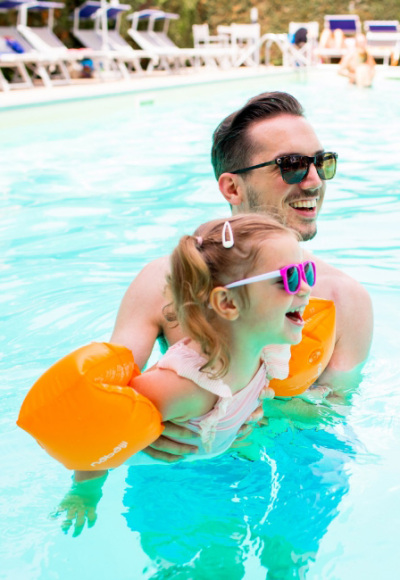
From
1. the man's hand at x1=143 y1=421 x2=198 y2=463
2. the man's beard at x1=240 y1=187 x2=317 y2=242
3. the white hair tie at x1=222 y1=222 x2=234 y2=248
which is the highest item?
the white hair tie at x1=222 y1=222 x2=234 y2=248

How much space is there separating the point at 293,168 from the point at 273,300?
809 mm

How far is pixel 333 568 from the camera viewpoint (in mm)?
2119

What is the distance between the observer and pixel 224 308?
6.54ft

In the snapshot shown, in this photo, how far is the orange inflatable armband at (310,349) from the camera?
95.6 inches

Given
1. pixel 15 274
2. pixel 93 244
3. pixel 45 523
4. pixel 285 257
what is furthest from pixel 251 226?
pixel 93 244

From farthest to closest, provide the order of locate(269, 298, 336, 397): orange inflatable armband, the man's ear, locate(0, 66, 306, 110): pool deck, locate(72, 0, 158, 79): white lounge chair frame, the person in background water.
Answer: locate(72, 0, 158, 79): white lounge chair frame < the person in background water < locate(0, 66, 306, 110): pool deck < the man's ear < locate(269, 298, 336, 397): orange inflatable armband

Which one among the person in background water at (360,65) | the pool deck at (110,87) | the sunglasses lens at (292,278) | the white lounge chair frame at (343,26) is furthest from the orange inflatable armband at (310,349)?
the white lounge chair frame at (343,26)

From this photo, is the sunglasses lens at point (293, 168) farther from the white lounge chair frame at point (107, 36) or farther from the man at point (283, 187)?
the white lounge chair frame at point (107, 36)

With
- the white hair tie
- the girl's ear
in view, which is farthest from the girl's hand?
the white hair tie

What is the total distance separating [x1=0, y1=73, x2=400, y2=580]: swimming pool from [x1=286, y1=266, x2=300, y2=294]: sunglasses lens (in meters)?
0.78

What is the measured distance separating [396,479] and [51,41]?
1534 cm

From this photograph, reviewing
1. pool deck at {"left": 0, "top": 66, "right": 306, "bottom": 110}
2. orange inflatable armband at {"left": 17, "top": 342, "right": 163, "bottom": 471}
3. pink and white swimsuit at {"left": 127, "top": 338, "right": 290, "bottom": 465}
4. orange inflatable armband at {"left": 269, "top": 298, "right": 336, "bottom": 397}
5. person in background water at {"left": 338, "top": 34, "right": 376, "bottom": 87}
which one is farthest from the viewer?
person in background water at {"left": 338, "top": 34, "right": 376, "bottom": 87}

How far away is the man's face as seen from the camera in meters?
2.65

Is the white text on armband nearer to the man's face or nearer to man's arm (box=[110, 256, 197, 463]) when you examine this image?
man's arm (box=[110, 256, 197, 463])
